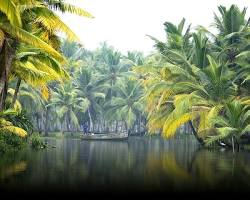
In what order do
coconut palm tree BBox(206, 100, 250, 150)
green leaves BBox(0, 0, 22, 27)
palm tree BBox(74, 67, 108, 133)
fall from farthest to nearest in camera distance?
palm tree BBox(74, 67, 108, 133)
coconut palm tree BBox(206, 100, 250, 150)
green leaves BBox(0, 0, 22, 27)

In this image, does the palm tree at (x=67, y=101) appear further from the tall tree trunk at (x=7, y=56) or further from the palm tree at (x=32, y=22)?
the tall tree trunk at (x=7, y=56)

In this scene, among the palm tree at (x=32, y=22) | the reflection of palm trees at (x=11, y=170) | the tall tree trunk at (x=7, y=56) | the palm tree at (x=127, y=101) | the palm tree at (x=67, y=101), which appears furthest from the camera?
the palm tree at (x=127, y=101)

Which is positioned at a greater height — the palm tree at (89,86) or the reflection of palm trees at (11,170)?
the palm tree at (89,86)

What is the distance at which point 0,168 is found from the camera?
14.1 m

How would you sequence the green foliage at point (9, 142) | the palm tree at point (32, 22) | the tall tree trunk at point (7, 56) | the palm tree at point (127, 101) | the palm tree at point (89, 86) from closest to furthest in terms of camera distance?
the palm tree at point (32, 22) < the tall tree trunk at point (7, 56) < the green foliage at point (9, 142) < the palm tree at point (127, 101) < the palm tree at point (89, 86)

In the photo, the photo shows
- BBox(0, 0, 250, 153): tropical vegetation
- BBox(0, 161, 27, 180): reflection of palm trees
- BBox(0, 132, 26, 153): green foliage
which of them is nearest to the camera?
BBox(0, 161, 27, 180): reflection of palm trees

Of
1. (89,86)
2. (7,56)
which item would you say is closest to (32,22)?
(7,56)

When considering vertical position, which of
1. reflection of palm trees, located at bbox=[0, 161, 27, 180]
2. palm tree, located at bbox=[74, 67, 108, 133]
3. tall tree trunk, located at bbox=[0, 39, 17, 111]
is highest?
palm tree, located at bbox=[74, 67, 108, 133]

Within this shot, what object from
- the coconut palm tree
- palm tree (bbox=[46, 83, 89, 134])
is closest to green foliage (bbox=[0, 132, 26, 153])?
the coconut palm tree

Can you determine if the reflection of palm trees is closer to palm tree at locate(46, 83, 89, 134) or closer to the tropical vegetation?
the tropical vegetation

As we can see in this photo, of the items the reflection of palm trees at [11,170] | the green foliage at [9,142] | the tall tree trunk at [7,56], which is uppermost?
the tall tree trunk at [7,56]

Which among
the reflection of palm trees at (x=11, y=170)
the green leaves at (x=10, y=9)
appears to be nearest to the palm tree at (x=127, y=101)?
the reflection of palm trees at (x=11, y=170)

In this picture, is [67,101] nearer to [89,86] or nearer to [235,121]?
[89,86]

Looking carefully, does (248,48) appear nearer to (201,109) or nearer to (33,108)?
(201,109)
